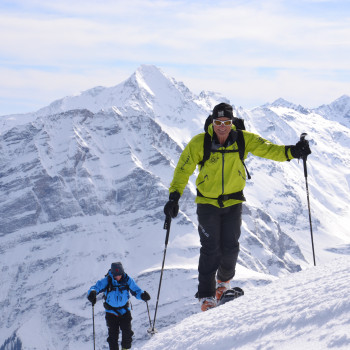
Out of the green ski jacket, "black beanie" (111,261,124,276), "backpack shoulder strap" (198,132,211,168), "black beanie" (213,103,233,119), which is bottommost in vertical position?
"black beanie" (111,261,124,276)

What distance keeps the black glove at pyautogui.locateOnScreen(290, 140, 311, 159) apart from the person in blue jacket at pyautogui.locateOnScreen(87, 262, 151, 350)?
4.94m

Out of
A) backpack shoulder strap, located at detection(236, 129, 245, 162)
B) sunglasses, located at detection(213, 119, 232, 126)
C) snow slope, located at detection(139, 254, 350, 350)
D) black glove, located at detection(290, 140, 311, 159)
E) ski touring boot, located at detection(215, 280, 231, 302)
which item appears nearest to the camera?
snow slope, located at detection(139, 254, 350, 350)

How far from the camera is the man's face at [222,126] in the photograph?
8891 mm

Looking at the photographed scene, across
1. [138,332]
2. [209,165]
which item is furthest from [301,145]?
[138,332]

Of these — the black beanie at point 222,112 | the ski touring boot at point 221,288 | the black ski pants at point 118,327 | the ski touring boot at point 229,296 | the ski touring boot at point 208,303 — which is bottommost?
the black ski pants at point 118,327

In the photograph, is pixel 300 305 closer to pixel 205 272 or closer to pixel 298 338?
pixel 298 338

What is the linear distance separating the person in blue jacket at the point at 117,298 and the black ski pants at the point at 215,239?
282 cm

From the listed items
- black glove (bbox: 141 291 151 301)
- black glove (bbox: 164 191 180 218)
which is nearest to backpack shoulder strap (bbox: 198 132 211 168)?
black glove (bbox: 164 191 180 218)

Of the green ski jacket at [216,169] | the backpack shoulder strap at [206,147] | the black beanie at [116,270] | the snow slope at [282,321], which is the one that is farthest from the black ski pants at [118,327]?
A: the backpack shoulder strap at [206,147]

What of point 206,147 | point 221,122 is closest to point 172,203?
point 206,147

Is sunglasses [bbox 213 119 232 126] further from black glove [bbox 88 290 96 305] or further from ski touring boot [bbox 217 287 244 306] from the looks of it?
black glove [bbox 88 290 96 305]

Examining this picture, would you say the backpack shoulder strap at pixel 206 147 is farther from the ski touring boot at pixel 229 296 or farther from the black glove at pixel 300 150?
the ski touring boot at pixel 229 296

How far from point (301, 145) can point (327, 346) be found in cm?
562

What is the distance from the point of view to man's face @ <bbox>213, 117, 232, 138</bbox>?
8.89 meters
